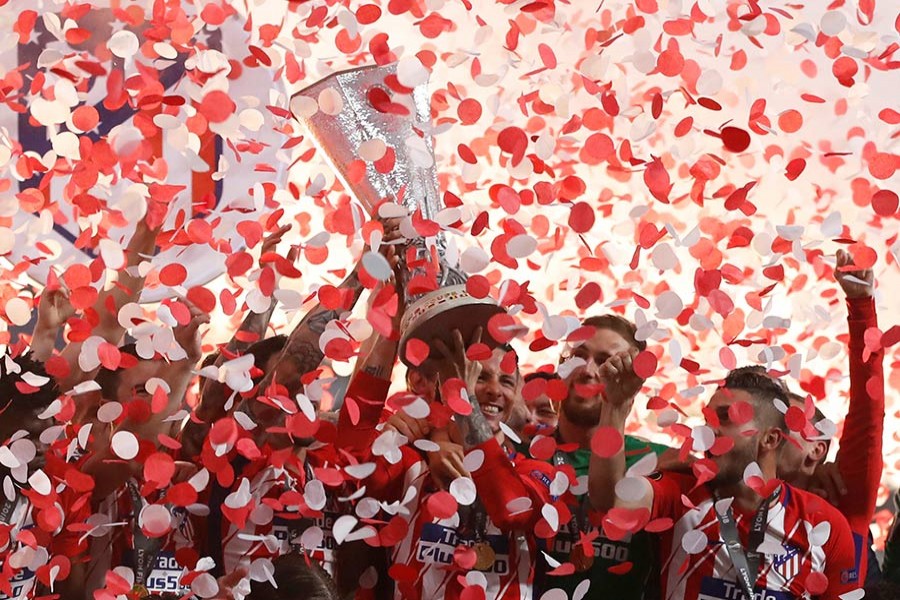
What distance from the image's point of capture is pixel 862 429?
7.54ft

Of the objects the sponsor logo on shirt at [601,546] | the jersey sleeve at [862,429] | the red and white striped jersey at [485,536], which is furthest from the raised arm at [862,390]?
the red and white striped jersey at [485,536]

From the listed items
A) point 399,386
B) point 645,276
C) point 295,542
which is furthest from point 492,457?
point 399,386

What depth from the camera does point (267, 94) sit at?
247cm

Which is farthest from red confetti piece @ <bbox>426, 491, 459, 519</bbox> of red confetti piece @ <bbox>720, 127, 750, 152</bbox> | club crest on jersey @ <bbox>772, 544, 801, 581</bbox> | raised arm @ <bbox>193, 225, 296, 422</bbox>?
red confetti piece @ <bbox>720, 127, 750, 152</bbox>

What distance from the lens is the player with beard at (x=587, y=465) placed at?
7.16ft

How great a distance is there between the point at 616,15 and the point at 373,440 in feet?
3.51

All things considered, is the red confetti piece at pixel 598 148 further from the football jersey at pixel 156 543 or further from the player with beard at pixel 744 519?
the football jersey at pixel 156 543

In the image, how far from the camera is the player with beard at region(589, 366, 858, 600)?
2.19 m

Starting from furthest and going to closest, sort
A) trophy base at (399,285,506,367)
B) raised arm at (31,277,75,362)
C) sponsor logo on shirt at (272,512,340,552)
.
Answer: raised arm at (31,277,75,362)
sponsor logo on shirt at (272,512,340,552)
trophy base at (399,285,506,367)

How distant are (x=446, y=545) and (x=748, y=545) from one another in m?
0.61

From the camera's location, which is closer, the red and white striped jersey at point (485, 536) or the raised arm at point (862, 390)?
the red and white striped jersey at point (485, 536)

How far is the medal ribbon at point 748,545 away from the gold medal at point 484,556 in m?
0.46

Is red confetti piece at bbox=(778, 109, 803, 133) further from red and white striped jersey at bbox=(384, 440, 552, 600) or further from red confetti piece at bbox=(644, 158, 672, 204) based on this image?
red and white striped jersey at bbox=(384, 440, 552, 600)

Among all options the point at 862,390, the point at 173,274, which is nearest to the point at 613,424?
the point at 862,390
